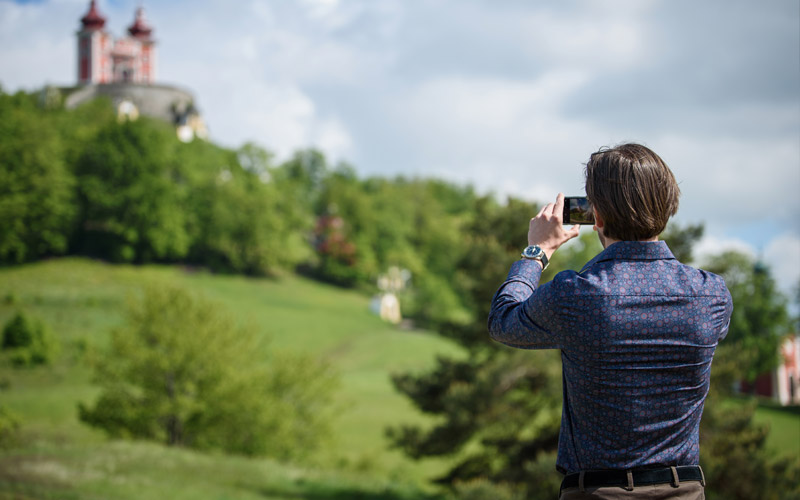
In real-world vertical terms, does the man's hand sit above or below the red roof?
below

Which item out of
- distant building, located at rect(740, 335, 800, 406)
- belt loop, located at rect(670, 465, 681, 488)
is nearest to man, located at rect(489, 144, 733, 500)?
belt loop, located at rect(670, 465, 681, 488)

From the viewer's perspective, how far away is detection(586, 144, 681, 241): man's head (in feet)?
6.96

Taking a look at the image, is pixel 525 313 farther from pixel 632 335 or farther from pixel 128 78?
pixel 128 78

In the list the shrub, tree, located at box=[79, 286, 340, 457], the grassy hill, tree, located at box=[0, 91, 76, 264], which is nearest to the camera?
the grassy hill

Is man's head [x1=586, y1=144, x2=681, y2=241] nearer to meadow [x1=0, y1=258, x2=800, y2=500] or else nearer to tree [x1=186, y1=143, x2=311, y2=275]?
meadow [x1=0, y1=258, x2=800, y2=500]

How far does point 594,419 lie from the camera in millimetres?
2193

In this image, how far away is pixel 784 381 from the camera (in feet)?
72.7

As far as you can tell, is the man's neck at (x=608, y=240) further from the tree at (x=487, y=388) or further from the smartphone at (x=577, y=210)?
the tree at (x=487, y=388)

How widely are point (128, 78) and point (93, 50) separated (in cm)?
676

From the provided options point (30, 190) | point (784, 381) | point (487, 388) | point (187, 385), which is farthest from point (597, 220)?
point (30, 190)

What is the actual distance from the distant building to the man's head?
16.0 meters

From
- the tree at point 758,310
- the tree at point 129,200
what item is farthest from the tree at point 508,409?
the tree at point 129,200

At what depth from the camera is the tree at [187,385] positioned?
22641 mm

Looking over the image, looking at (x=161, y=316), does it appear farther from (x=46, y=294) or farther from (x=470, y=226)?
(x=46, y=294)
